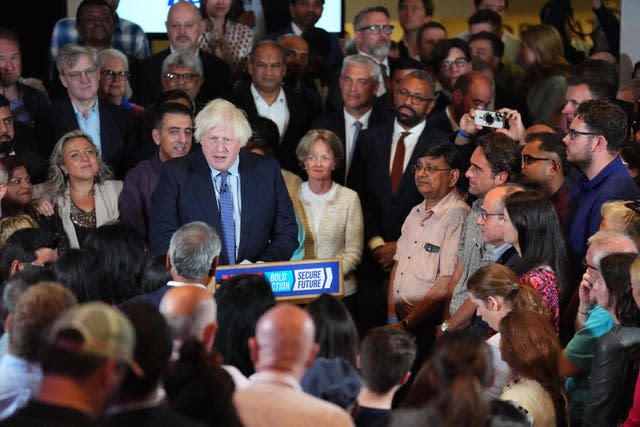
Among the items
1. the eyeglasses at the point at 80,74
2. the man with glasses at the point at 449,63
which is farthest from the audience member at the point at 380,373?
the man with glasses at the point at 449,63

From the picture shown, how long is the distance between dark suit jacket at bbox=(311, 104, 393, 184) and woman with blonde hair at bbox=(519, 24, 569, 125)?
3.84 feet

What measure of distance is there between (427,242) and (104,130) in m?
2.17

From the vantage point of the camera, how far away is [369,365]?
3.33m

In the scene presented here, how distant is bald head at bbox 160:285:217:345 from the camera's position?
315cm

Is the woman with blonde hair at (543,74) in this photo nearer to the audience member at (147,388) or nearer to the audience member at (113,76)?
the audience member at (113,76)

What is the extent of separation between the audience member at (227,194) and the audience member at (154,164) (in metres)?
0.57

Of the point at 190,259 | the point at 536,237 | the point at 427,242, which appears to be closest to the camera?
the point at 190,259

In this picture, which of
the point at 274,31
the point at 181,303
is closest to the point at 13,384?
the point at 181,303

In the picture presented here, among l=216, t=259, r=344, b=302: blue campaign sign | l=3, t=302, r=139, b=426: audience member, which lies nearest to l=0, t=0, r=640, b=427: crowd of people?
l=3, t=302, r=139, b=426: audience member

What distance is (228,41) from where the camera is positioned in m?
8.18

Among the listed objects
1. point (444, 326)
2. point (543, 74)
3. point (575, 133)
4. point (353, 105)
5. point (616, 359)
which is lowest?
point (444, 326)

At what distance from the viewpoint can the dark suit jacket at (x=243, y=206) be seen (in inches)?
209

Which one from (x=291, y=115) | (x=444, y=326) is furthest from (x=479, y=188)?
(x=291, y=115)

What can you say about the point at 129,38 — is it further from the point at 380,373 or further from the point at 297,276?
the point at 380,373
